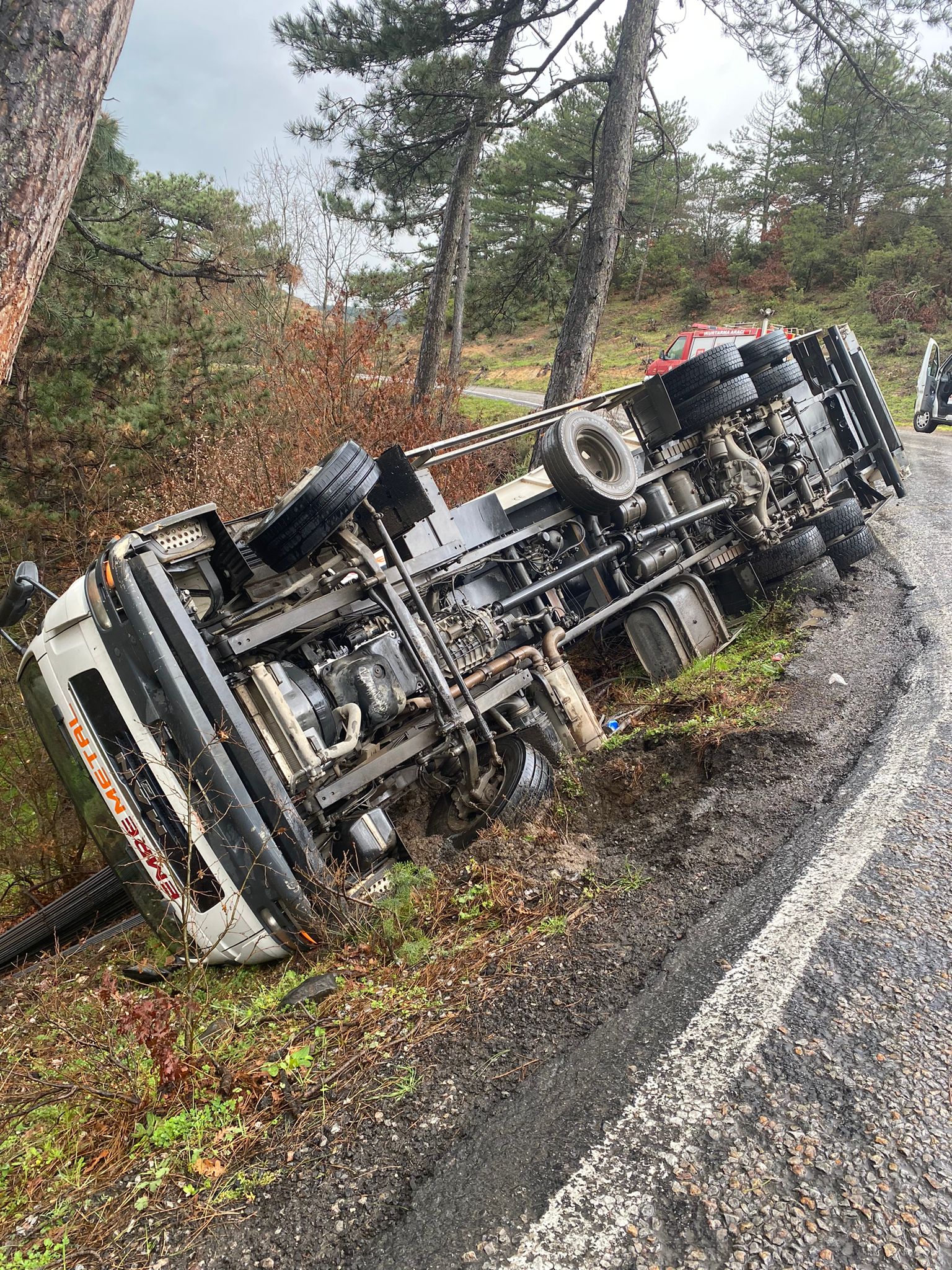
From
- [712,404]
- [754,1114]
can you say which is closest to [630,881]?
[754,1114]

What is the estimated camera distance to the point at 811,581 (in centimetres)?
626

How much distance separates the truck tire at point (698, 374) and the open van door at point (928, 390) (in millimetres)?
8248

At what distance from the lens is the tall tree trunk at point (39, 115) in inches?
122

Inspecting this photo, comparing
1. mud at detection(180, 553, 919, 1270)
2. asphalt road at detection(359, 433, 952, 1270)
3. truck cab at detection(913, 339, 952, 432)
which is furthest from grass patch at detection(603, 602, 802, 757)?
truck cab at detection(913, 339, 952, 432)

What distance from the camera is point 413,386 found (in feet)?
39.1

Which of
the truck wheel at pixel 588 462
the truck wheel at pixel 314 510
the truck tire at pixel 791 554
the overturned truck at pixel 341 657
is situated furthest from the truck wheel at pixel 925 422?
the truck wheel at pixel 314 510

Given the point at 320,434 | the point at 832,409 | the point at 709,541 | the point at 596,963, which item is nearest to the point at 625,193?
the point at 832,409

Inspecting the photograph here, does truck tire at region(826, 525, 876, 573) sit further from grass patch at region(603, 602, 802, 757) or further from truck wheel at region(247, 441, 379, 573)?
truck wheel at region(247, 441, 379, 573)

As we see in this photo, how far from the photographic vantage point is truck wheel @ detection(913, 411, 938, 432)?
13.2m

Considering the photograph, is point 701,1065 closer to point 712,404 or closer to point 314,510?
point 314,510

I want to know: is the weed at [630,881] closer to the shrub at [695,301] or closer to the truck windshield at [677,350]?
the truck windshield at [677,350]

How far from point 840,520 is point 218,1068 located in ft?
20.3

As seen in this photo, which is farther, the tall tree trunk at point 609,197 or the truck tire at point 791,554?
the tall tree trunk at point 609,197

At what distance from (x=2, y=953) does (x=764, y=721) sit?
185 inches
